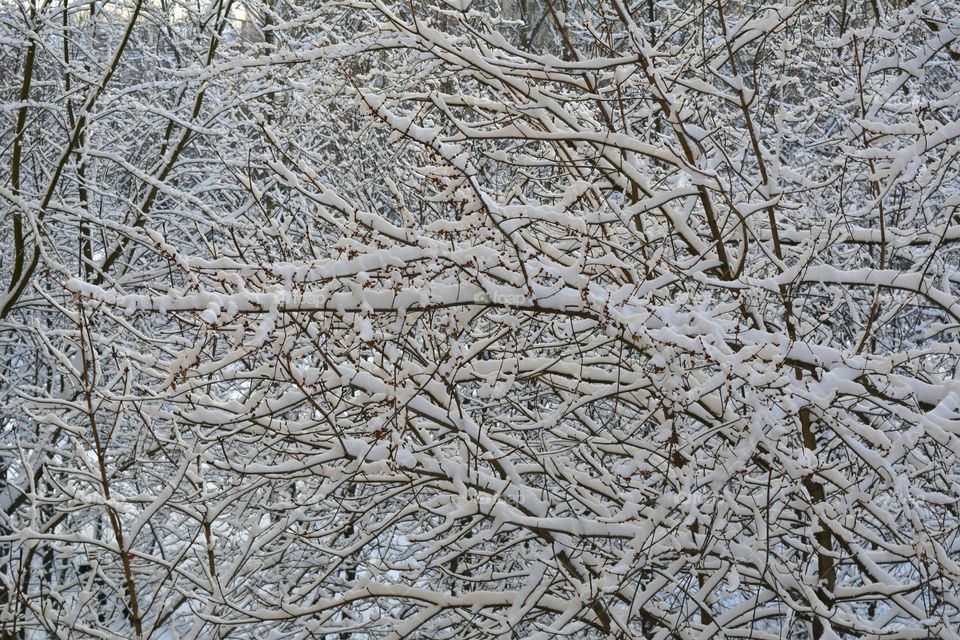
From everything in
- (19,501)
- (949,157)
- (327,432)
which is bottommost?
(19,501)

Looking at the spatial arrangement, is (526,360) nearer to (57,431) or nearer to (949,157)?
(949,157)

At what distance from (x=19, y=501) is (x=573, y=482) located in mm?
5672

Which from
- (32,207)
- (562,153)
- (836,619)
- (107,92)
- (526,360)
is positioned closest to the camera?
(836,619)

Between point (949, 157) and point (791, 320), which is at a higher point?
point (949, 157)

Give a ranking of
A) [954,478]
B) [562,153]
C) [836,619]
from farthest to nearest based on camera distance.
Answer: [562,153] < [954,478] < [836,619]

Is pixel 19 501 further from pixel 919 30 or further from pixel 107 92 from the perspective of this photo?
pixel 919 30

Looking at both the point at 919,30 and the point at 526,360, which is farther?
the point at 919,30

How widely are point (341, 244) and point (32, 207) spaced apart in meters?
4.64

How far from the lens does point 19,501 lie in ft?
26.0

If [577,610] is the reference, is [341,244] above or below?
above

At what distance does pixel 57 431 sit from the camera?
823 cm

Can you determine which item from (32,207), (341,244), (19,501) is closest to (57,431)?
(19,501)

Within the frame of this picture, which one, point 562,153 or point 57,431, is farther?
point 57,431

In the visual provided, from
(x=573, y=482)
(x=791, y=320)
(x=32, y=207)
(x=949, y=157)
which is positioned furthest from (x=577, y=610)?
(x=32, y=207)
